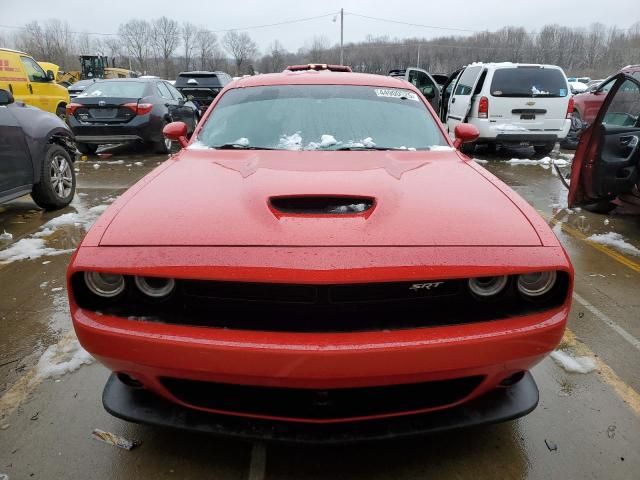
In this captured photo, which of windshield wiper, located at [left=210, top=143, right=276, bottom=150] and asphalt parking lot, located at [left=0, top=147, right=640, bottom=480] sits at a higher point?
windshield wiper, located at [left=210, top=143, right=276, bottom=150]

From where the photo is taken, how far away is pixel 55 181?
18.6ft

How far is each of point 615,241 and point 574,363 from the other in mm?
2674

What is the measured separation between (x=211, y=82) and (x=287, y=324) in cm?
1588

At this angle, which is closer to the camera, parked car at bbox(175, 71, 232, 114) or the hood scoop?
the hood scoop

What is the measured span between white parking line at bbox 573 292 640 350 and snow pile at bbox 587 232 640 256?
145 centimetres

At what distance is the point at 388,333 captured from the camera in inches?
63.1

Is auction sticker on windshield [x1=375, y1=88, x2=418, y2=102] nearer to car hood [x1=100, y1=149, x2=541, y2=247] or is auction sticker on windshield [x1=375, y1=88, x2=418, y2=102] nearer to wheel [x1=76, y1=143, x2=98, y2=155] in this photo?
car hood [x1=100, y1=149, x2=541, y2=247]

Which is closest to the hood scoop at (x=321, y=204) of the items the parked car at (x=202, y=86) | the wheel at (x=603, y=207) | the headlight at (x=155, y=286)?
the headlight at (x=155, y=286)

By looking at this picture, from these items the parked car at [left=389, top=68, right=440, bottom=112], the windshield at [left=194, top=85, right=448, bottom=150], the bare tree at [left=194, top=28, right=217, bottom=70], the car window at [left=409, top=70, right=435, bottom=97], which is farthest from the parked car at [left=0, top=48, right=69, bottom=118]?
the bare tree at [left=194, top=28, right=217, bottom=70]

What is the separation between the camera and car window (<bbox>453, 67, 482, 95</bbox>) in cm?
1003

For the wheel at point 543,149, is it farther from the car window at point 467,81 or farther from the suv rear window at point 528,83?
the car window at point 467,81

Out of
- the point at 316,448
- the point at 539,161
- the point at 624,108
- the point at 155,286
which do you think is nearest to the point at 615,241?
the point at 624,108

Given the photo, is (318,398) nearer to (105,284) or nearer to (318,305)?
(318,305)

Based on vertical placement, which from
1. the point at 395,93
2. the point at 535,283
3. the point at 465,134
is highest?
the point at 395,93
